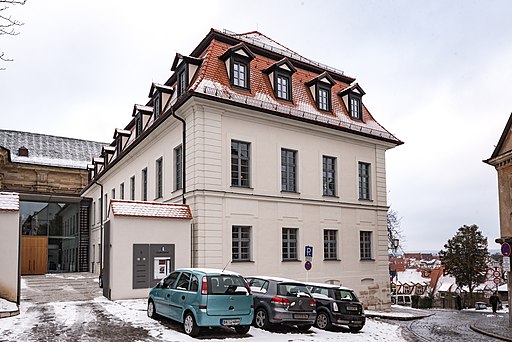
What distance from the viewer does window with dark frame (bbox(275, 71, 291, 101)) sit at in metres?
24.8

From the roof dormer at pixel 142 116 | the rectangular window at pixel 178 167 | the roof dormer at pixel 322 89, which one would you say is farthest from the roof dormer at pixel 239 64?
the roof dormer at pixel 142 116

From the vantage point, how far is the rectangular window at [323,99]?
26.7 meters

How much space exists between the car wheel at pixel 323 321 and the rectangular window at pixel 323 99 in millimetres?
13108

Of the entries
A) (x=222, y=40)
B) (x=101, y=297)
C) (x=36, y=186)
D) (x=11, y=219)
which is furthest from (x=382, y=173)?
(x=36, y=186)

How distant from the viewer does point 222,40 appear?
80.4ft

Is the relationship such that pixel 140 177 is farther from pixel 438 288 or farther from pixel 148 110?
pixel 438 288

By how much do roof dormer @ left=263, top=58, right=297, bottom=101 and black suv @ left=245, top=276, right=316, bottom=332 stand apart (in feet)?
38.6

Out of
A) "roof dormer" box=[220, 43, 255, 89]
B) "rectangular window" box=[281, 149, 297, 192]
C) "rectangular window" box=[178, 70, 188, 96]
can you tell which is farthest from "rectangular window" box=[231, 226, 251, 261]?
"rectangular window" box=[178, 70, 188, 96]

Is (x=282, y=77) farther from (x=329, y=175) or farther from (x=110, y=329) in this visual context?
(x=110, y=329)

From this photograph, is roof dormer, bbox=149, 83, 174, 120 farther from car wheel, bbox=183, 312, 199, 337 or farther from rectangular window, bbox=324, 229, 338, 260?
car wheel, bbox=183, 312, 199, 337

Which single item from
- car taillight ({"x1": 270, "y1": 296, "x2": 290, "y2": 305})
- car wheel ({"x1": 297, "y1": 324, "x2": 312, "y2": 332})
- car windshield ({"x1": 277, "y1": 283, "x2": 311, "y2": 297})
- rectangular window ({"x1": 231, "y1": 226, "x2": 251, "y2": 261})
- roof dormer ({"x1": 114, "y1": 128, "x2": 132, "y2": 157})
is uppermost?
roof dormer ({"x1": 114, "y1": 128, "x2": 132, "y2": 157})

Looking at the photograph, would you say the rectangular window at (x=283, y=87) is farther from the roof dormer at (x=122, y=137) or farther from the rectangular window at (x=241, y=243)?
the roof dormer at (x=122, y=137)

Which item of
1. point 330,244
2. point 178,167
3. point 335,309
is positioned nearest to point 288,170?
point 330,244

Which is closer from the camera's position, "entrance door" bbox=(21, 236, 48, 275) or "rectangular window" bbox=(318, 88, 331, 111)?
"rectangular window" bbox=(318, 88, 331, 111)
